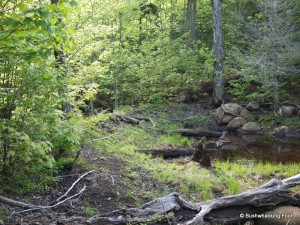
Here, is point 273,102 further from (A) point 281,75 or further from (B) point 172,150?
(B) point 172,150

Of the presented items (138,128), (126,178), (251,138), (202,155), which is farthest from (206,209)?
(251,138)

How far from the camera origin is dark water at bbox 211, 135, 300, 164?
11.1 m

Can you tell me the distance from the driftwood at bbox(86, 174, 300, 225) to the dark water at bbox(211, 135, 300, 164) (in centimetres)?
546

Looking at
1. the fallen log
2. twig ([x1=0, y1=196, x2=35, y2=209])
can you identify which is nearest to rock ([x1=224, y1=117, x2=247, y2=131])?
the fallen log

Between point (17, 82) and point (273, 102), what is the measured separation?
14.0m

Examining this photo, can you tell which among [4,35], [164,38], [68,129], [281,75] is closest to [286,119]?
[281,75]

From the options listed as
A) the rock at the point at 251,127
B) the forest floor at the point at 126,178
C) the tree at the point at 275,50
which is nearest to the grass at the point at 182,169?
the forest floor at the point at 126,178

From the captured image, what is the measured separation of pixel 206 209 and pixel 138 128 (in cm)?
829

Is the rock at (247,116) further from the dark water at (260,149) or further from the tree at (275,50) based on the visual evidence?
the dark water at (260,149)

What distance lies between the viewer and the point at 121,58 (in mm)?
16469

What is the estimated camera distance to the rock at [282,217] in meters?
4.88

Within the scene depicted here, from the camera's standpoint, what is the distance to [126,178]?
7.24 meters

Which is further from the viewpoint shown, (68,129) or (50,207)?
(68,129)

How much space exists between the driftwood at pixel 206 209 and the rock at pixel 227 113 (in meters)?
10.3
